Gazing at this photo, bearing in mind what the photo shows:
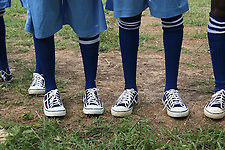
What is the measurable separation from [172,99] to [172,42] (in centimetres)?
41

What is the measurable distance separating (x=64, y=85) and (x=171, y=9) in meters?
1.34

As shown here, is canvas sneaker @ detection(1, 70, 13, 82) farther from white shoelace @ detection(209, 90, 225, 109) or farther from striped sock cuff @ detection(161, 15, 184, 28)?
white shoelace @ detection(209, 90, 225, 109)

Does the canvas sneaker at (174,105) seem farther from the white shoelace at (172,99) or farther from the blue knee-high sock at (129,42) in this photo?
the blue knee-high sock at (129,42)

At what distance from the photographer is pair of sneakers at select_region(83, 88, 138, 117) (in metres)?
2.20

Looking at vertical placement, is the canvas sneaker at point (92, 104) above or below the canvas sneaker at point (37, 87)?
above

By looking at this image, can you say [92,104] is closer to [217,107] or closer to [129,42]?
[129,42]

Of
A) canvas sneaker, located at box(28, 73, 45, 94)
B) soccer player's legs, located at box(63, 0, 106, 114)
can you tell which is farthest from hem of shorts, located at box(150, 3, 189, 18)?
canvas sneaker, located at box(28, 73, 45, 94)

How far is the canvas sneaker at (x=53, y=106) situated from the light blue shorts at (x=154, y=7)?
0.77m

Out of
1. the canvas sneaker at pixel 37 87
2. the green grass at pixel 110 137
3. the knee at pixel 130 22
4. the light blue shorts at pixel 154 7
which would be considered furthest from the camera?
the canvas sneaker at pixel 37 87

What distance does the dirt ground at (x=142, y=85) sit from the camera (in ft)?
7.23

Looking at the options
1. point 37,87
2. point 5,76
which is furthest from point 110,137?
point 5,76

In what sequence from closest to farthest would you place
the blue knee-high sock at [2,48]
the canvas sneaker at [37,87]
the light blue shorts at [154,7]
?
the light blue shorts at [154,7]
the canvas sneaker at [37,87]
the blue knee-high sock at [2,48]

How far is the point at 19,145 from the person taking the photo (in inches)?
70.5

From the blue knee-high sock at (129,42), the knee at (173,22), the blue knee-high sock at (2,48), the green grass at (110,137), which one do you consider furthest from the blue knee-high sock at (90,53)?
the blue knee-high sock at (2,48)
